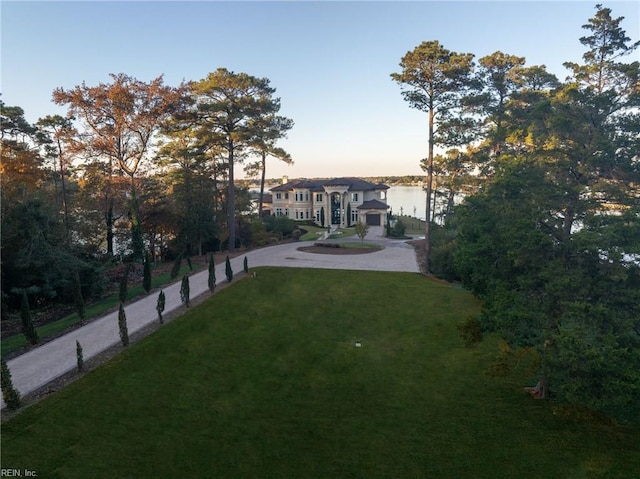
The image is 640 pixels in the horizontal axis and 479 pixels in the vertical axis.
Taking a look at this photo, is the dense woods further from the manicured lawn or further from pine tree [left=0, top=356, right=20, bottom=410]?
pine tree [left=0, top=356, right=20, bottom=410]

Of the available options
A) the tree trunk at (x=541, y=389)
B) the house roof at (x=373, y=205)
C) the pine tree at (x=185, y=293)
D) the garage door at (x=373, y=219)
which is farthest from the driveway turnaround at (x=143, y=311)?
the garage door at (x=373, y=219)

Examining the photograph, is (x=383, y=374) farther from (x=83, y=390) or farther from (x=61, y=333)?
(x=61, y=333)

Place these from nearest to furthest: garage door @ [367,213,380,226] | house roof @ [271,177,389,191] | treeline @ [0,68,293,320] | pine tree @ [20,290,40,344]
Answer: pine tree @ [20,290,40,344] → treeline @ [0,68,293,320] → garage door @ [367,213,380,226] → house roof @ [271,177,389,191]

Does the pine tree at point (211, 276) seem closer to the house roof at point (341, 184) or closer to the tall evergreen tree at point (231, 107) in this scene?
the tall evergreen tree at point (231, 107)

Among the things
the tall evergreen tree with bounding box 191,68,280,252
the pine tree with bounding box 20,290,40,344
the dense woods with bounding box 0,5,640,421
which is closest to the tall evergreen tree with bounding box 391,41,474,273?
the dense woods with bounding box 0,5,640,421

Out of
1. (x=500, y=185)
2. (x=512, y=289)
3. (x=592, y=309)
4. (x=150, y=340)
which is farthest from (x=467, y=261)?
(x=150, y=340)

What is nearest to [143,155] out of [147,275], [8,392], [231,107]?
[231,107]
